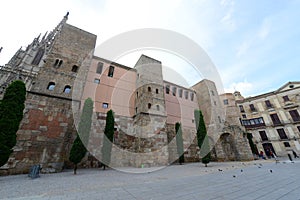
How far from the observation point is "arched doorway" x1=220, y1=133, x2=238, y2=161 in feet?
52.3

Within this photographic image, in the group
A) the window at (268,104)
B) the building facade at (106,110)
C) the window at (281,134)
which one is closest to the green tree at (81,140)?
the building facade at (106,110)

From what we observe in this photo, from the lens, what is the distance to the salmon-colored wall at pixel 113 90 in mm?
12008

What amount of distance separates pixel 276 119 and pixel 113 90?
28.2 metres

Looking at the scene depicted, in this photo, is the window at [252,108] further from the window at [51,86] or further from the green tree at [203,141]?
the window at [51,86]

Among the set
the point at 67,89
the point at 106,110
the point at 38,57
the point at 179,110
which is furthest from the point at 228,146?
the point at 38,57

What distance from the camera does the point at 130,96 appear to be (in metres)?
14.0

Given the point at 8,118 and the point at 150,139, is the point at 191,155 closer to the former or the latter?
the point at 150,139

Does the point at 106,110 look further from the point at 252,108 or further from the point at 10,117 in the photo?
the point at 252,108

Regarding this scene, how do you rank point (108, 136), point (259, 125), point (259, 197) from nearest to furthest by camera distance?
point (259, 197), point (108, 136), point (259, 125)

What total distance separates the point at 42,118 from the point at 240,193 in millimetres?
10459

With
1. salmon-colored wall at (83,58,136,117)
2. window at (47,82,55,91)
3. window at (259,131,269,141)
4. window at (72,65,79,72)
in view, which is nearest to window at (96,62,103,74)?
salmon-colored wall at (83,58,136,117)

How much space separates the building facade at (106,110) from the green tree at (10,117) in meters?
1.33

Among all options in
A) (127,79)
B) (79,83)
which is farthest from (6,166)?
(127,79)

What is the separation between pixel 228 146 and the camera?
16.6 meters
